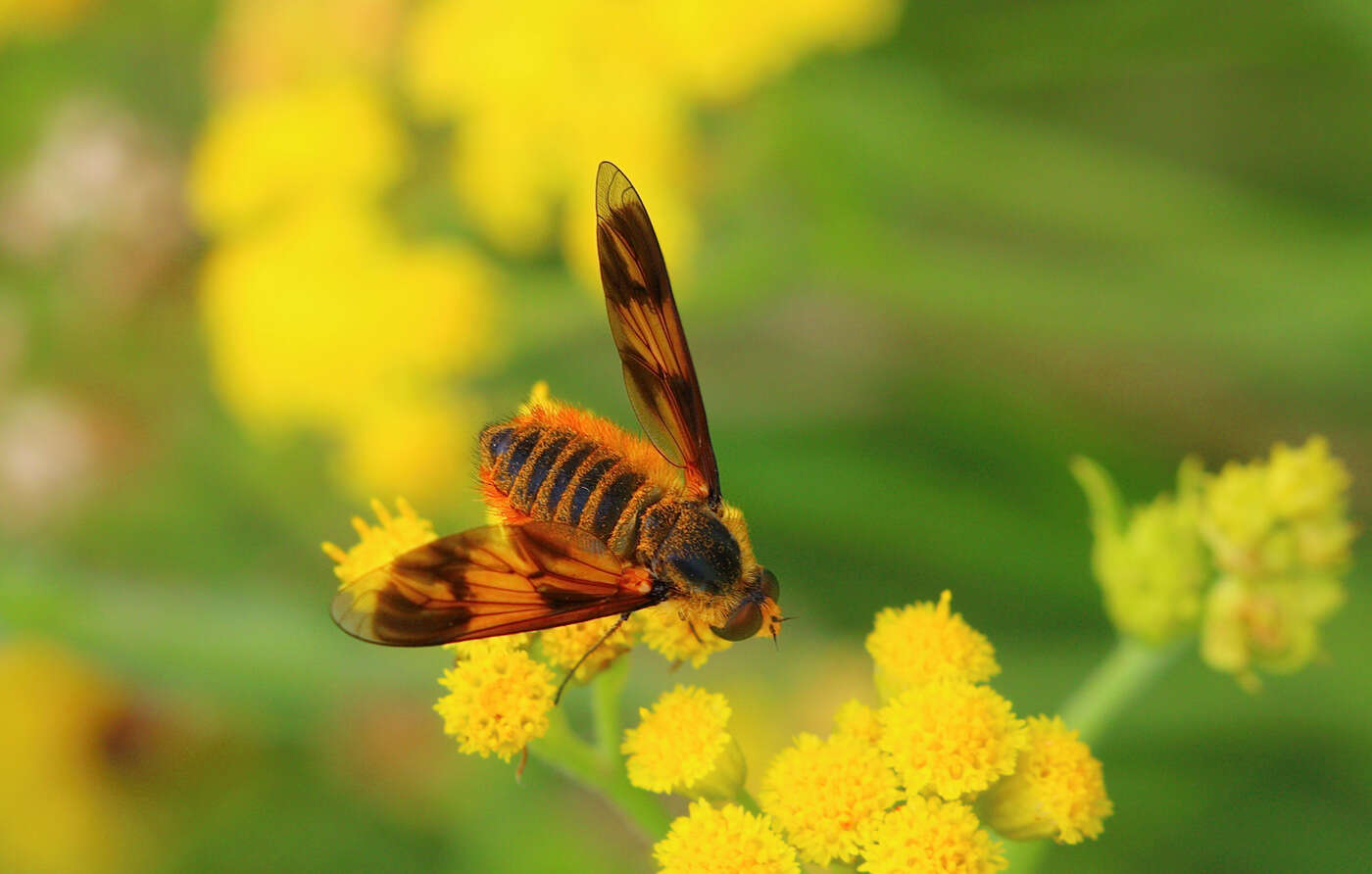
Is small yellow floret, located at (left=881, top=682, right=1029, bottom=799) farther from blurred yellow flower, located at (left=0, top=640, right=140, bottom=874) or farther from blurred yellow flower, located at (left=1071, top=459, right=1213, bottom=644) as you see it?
blurred yellow flower, located at (left=0, top=640, right=140, bottom=874)

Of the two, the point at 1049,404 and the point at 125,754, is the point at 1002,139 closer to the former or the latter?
the point at 1049,404

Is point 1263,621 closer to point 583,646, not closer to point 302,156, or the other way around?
point 583,646

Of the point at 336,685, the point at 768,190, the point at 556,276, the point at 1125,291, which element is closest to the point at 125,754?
the point at 336,685

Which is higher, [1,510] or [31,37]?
[31,37]

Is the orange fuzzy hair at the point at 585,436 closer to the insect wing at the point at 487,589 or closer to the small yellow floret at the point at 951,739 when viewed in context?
the insect wing at the point at 487,589

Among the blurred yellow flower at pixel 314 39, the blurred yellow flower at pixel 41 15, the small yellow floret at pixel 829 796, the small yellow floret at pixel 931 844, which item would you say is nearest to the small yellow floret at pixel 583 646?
the small yellow floret at pixel 829 796

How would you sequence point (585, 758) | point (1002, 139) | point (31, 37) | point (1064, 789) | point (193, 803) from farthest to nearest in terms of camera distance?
1. point (31, 37)
2. point (193, 803)
3. point (1002, 139)
4. point (585, 758)
5. point (1064, 789)
